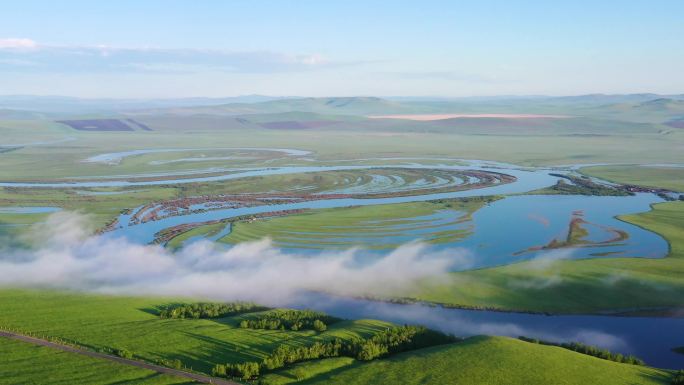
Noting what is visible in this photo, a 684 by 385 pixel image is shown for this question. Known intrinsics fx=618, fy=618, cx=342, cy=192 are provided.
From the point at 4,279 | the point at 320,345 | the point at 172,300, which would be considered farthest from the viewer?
the point at 4,279

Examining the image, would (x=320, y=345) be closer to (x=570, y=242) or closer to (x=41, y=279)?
(x=41, y=279)

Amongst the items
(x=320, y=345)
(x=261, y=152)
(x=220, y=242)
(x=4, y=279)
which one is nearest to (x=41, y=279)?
(x=4, y=279)

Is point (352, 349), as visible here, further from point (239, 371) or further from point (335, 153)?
point (335, 153)

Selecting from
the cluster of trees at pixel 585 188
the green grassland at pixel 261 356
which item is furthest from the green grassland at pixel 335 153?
the green grassland at pixel 261 356

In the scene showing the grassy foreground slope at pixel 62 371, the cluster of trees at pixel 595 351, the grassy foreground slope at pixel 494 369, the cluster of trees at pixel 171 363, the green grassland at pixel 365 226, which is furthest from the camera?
the green grassland at pixel 365 226

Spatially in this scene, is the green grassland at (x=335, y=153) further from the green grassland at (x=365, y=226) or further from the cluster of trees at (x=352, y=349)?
the cluster of trees at (x=352, y=349)

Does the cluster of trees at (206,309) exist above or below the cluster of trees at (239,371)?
below

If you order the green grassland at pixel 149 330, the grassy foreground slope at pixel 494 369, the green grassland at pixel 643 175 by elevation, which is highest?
the green grassland at pixel 643 175
